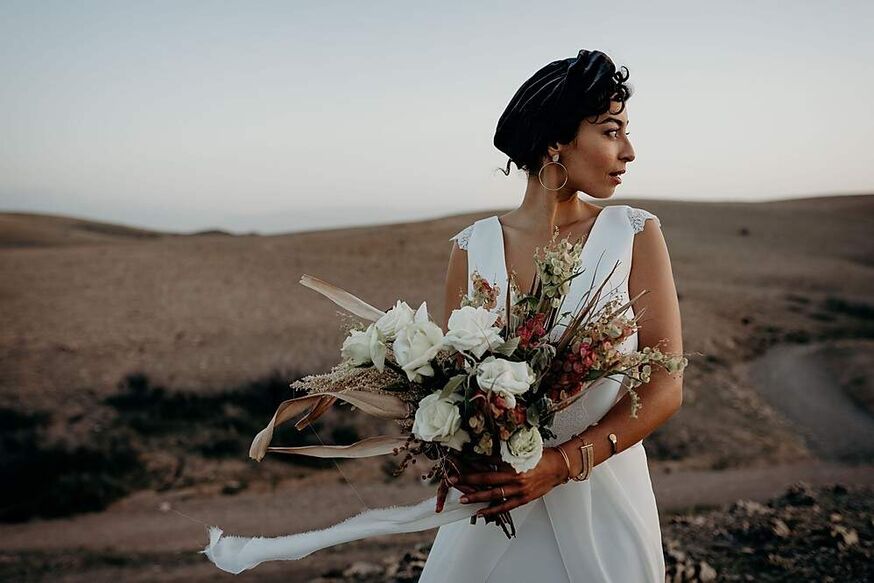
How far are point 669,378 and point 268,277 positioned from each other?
1799 cm

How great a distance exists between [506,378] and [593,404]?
925 millimetres

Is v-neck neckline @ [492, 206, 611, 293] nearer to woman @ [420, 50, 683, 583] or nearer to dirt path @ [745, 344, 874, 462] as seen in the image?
woman @ [420, 50, 683, 583]

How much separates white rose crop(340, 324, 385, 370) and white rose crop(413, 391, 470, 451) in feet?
0.65

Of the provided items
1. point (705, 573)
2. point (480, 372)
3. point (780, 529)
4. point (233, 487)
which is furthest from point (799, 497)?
point (233, 487)

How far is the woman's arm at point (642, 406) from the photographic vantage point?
248 centimetres

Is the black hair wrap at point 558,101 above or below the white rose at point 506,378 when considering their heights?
above

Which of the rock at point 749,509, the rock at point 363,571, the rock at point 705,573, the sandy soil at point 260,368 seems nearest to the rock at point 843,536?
the rock at point 749,509

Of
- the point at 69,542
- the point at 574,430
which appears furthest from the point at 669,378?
the point at 69,542

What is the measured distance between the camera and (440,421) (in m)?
2.26

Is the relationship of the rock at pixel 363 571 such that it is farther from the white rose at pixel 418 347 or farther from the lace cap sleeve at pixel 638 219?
the white rose at pixel 418 347

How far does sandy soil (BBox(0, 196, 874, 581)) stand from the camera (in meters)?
9.08

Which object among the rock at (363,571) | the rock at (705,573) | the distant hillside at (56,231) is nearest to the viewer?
the rock at (705,573)

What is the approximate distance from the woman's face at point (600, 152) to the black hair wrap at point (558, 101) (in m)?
0.04

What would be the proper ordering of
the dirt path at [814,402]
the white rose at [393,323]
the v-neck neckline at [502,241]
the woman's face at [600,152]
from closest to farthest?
the white rose at [393,323] → the woman's face at [600,152] → the v-neck neckline at [502,241] → the dirt path at [814,402]
